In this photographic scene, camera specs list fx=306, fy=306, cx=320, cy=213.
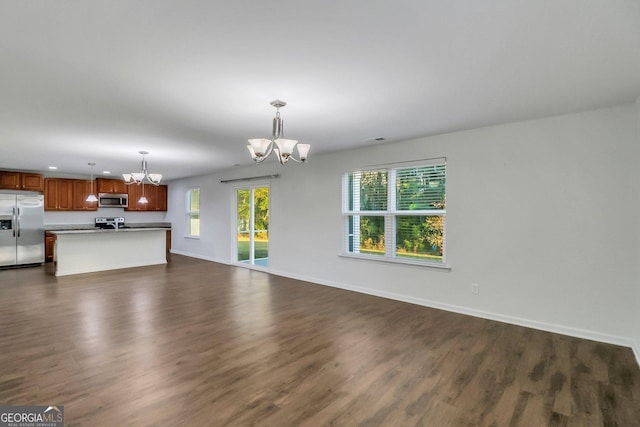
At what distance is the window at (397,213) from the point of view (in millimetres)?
4402

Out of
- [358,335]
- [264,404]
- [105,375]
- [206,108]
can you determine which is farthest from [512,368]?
[206,108]

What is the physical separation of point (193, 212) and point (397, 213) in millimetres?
6647

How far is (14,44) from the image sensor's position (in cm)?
193

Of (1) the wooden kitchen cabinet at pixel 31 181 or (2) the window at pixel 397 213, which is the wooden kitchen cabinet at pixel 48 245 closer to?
(1) the wooden kitchen cabinet at pixel 31 181

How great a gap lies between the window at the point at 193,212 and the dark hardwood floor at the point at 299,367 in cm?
473

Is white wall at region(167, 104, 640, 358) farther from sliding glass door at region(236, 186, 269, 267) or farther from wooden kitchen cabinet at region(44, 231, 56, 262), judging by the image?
wooden kitchen cabinet at region(44, 231, 56, 262)

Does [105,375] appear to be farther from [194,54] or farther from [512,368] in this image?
[512,368]

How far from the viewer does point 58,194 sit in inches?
321

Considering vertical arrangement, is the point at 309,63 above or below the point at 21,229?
above

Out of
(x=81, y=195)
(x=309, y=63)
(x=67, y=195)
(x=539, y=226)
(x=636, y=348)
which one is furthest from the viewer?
(x=81, y=195)

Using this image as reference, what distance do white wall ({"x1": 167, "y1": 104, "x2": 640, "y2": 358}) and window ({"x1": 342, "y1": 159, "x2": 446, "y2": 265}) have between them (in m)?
0.17

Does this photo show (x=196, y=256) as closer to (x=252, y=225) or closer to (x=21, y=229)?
(x=252, y=225)

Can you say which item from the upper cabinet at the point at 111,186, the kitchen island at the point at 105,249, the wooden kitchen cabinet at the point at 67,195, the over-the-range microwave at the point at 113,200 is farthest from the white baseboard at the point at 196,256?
the wooden kitchen cabinet at the point at 67,195

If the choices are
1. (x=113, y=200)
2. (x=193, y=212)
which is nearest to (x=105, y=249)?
(x=193, y=212)
